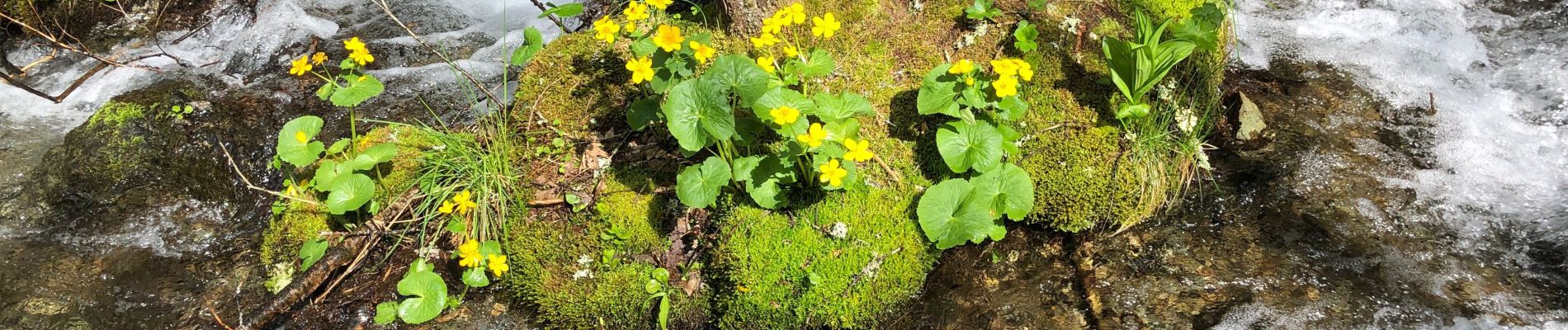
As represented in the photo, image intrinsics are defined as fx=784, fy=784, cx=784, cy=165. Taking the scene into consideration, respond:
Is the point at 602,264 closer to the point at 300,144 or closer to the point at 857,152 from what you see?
the point at 857,152

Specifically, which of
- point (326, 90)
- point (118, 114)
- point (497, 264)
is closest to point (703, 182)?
point (497, 264)

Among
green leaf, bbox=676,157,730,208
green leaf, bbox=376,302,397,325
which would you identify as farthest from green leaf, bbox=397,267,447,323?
green leaf, bbox=676,157,730,208

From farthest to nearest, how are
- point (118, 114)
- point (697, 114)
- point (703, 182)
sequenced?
point (118, 114), point (703, 182), point (697, 114)

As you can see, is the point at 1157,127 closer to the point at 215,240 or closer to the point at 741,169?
the point at 741,169

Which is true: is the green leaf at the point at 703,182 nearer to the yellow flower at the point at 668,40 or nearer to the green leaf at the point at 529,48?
the yellow flower at the point at 668,40

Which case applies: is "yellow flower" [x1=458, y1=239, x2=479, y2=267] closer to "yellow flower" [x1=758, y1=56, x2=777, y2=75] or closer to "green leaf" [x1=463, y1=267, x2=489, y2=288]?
"green leaf" [x1=463, y1=267, x2=489, y2=288]

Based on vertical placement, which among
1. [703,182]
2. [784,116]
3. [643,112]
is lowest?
[703,182]

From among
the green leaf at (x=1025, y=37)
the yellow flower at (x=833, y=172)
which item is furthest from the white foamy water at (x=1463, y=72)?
the yellow flower at (x=833, y=172)

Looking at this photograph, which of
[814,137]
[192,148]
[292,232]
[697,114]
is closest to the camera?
[814,137]
